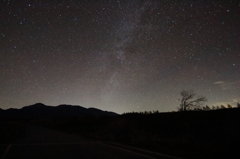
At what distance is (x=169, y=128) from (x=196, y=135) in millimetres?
3504

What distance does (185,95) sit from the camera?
122ft

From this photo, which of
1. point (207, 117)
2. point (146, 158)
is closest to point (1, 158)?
point (146, 158)

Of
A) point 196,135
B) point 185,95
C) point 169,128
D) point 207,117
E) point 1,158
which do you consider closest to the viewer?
point 1,158

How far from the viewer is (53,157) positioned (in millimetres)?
6281

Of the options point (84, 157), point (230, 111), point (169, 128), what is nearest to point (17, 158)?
point (84, 157)

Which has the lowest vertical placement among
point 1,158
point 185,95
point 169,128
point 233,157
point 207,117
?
point 1,158

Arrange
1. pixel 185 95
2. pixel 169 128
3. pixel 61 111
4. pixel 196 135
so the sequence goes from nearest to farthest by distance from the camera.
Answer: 1. pixel 196 135
2. pixel 169 128
3. pixel 185 95
4. pixel 61 111

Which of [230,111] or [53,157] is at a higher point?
[230,111]

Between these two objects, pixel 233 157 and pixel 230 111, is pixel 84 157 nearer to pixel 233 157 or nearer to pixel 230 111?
pixel 233 157

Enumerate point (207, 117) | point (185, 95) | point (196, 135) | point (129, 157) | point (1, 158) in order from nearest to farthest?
point (1, 158) < point (129, 157) < point (196, 135) < point (207, 117) < point (185, 95)

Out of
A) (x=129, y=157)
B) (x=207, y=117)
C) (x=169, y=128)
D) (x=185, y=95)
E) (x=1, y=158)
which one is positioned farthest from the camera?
(x=185, y=95)

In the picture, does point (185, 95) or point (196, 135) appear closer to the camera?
point (196, 135)

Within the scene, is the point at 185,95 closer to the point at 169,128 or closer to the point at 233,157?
the point at 169,128

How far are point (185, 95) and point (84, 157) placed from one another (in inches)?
1345
